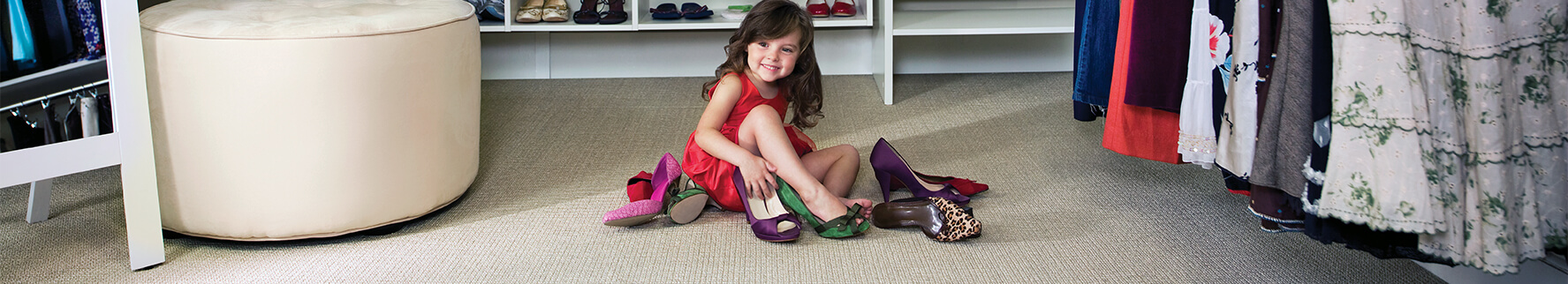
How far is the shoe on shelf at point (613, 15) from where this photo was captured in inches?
114

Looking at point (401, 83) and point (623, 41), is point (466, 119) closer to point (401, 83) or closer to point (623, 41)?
point (401, 83)

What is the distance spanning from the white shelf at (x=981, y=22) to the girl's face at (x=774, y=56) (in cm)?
105

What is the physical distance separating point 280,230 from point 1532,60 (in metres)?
1.47

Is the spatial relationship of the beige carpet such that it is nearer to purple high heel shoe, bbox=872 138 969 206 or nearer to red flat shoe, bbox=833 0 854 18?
purple high heel shoe, bbox=872 138 969 206

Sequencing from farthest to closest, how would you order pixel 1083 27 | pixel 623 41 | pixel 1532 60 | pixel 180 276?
pixel 623 41
pixel 1083 27
pixel 180 276
pixel 1532 60

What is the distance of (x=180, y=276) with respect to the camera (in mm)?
1392

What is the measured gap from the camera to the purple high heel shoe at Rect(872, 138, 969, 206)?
1.75 metres

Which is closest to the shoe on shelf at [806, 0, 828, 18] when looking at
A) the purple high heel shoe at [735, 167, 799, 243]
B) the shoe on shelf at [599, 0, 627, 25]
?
the shoe on shelf at [599, 0, 627, 25]

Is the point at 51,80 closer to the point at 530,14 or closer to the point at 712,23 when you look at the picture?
the point at 530,14

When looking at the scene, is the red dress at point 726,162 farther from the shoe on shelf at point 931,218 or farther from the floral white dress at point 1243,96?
the floral white dress at point 1243,96

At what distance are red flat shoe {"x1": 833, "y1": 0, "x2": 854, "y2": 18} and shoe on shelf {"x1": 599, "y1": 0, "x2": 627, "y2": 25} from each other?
0.57m

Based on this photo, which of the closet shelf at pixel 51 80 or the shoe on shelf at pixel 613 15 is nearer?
the closet shelf at pixel 51 80

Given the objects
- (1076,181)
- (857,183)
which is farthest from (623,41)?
(1076,181)

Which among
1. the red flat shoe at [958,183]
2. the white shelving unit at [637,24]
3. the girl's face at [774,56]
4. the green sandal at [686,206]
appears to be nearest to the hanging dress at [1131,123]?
the red flat shoe at [958,183]
